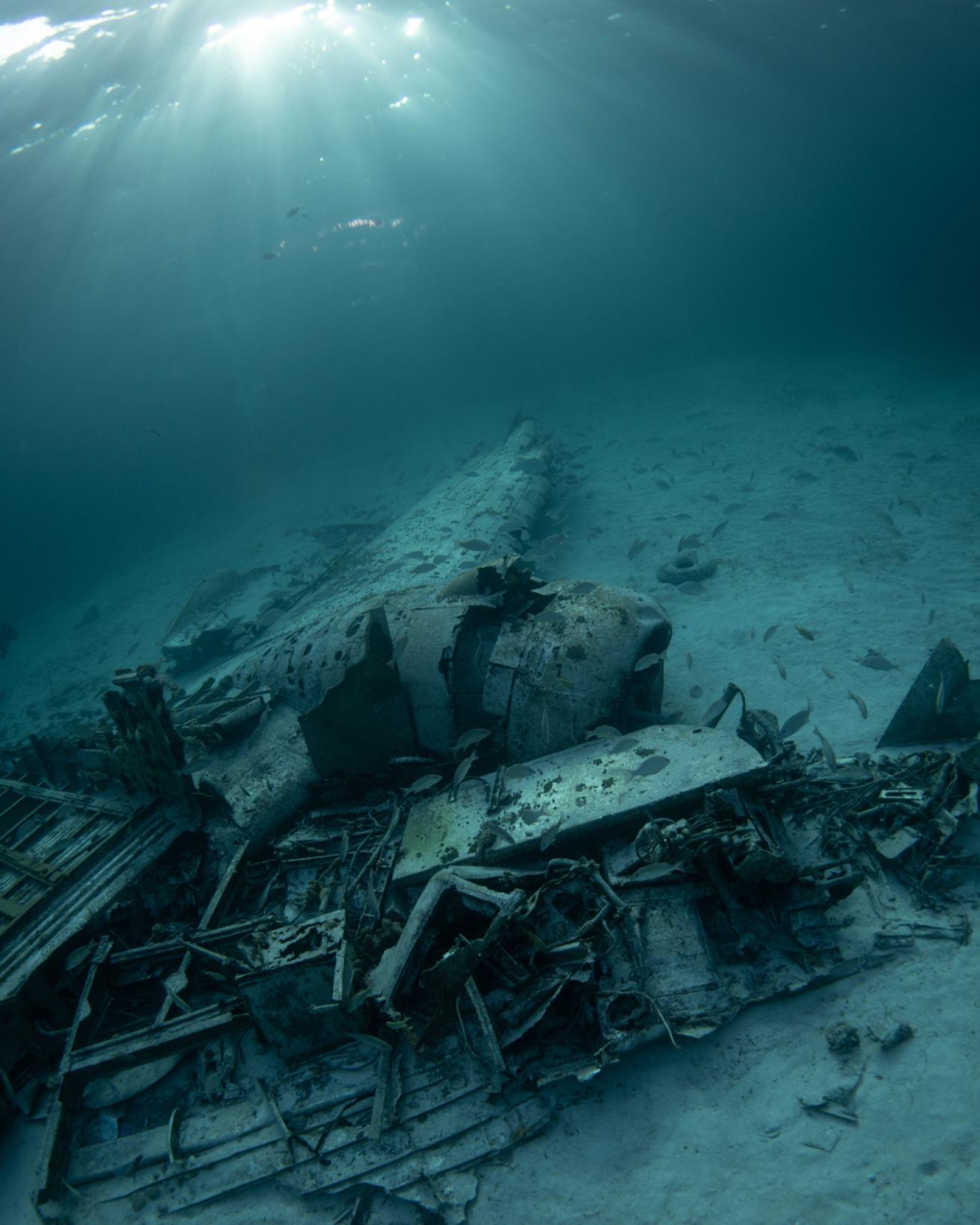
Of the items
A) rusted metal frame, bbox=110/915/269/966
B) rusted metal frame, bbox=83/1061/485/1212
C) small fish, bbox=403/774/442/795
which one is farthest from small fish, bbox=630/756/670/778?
rusted metal frame, bbox=110/915/269/966

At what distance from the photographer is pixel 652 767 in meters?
5.57

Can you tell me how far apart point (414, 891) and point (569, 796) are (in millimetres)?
1685

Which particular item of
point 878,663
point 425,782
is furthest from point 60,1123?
point 878,663

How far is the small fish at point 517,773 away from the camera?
6.12 metres

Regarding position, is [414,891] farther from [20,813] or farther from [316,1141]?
[20,813]

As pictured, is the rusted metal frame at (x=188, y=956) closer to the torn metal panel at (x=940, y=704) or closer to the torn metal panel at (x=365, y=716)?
the torn metal panel at (x=365, y=716)

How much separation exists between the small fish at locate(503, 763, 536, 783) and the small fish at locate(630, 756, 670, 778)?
106cm

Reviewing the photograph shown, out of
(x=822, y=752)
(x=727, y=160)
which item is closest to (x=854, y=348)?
(x=822, y=752)

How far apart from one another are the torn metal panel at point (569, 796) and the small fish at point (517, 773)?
1 centimetres

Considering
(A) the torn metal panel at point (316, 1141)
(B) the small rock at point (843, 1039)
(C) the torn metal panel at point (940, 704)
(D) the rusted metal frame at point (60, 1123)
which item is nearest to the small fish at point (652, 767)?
(B) the small rock at point (843, 1039)

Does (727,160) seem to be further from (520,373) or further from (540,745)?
(540,745)

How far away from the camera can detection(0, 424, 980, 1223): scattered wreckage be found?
4.34 meters

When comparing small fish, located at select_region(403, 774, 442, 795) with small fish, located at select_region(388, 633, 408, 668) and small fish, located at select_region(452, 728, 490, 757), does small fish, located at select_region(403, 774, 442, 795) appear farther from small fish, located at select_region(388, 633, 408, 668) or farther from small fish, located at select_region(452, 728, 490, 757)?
small fish, located at select_region(388, 633, 408, 668)

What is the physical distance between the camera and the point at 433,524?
1434 cm
